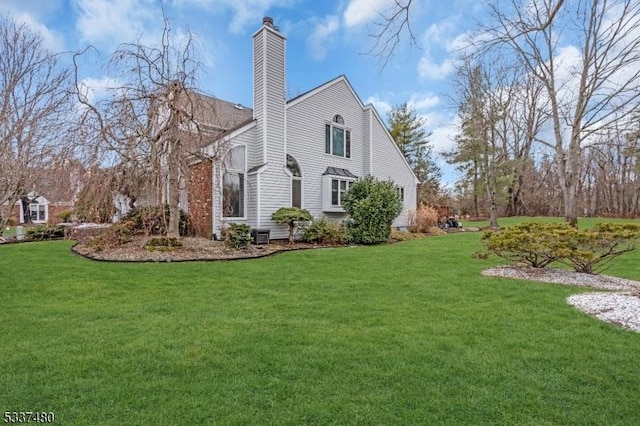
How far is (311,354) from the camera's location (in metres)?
3.17

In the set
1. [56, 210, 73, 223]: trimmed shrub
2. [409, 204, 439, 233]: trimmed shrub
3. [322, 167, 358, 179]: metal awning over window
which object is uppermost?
[322, 167, 358, 179]: metal awning over window

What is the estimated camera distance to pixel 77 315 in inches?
169

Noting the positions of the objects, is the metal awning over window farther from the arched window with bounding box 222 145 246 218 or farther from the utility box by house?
the utility box by house

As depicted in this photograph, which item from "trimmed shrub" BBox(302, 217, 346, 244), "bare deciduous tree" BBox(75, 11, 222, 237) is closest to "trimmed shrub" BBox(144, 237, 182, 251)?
"bare deciduous tree" BBox(75, 11, 222, 237)

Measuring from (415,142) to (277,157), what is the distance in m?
20.4

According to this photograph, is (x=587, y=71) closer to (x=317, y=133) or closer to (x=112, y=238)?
(x=317, y=133)

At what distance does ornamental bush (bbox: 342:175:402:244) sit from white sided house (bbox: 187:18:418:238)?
1.62 meters

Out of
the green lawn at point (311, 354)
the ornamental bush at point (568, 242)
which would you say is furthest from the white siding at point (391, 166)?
the green lawn at point (311, 354)

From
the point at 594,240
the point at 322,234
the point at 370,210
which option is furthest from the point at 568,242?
the point at 322,234

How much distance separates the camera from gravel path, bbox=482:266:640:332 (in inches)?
167

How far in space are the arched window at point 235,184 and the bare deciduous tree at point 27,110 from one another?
14.4ft

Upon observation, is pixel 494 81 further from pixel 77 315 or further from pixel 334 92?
pixel 77 315

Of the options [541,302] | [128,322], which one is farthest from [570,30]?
[128,322]

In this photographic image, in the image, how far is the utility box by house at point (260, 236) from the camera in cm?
1158
